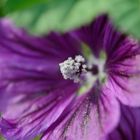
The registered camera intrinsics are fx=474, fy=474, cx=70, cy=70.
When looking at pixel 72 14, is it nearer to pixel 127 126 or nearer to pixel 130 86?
pixel 130 86

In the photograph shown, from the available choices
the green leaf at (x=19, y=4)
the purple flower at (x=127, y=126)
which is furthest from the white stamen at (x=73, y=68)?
the green leaf at (x=19, y=4)

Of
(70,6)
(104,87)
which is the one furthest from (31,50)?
(70,6)

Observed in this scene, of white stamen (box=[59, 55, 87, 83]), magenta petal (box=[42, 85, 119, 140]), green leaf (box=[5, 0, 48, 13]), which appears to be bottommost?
magenta petal (box=[42, 85, 119, 140])

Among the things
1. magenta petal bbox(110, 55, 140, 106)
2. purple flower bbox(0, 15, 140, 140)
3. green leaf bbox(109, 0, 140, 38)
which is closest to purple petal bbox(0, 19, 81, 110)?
purple flower bbox(0, 15, 140, 140)

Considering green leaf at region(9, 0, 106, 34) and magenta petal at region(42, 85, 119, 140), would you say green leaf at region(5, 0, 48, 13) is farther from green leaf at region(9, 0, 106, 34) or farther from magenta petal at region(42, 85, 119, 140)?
magenta petal at region(42, 85, 119, 140)

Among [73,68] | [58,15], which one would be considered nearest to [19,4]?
[58,15]

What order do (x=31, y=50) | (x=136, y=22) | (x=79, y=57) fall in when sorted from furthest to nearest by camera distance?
(x=79, y=57)
(x=31, y=50)
(x=136, y=22)

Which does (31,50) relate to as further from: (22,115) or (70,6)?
(70,6)
